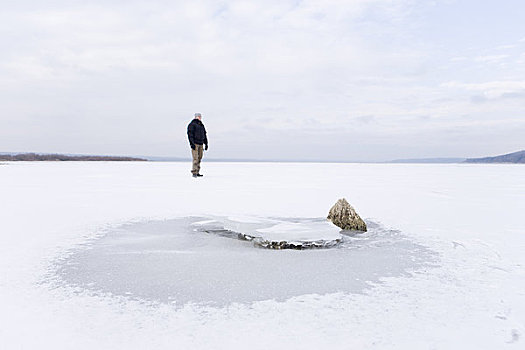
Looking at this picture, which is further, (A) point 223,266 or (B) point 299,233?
(B) point 299,233

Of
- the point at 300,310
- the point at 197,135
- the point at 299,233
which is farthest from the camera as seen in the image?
the point at 197,135

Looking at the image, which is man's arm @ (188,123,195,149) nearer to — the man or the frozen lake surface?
the man

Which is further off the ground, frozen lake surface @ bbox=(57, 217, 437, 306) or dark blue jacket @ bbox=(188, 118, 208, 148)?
dark blue jacket @ bbox=(188, 118, 208, 148)

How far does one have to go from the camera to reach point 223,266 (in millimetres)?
3186

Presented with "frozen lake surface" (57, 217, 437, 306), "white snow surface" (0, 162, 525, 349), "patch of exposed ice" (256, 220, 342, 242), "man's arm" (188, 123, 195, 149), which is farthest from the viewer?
"man's arm" (188, 123, 195, 149)

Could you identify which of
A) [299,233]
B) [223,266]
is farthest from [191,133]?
[223,266]

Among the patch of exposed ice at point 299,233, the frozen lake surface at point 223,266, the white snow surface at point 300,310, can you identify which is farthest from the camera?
the patch of exposed ice at point 299,233

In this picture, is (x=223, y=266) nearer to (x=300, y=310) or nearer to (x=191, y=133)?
(x=300, y=310)

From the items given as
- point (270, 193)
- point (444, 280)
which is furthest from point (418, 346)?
point (270, 193)

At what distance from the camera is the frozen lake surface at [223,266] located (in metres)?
2.59

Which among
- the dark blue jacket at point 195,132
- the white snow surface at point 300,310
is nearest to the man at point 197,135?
the dark blue jacket at point 195,132

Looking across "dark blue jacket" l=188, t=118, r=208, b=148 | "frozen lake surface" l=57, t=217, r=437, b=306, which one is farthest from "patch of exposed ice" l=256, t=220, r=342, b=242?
"dark blue jacket" l=188, t=118, r=208, b=148

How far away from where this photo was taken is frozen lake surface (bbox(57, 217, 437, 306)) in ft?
8.51

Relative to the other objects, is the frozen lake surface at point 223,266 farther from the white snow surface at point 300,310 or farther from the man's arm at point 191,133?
the man's arm at point 191,133
